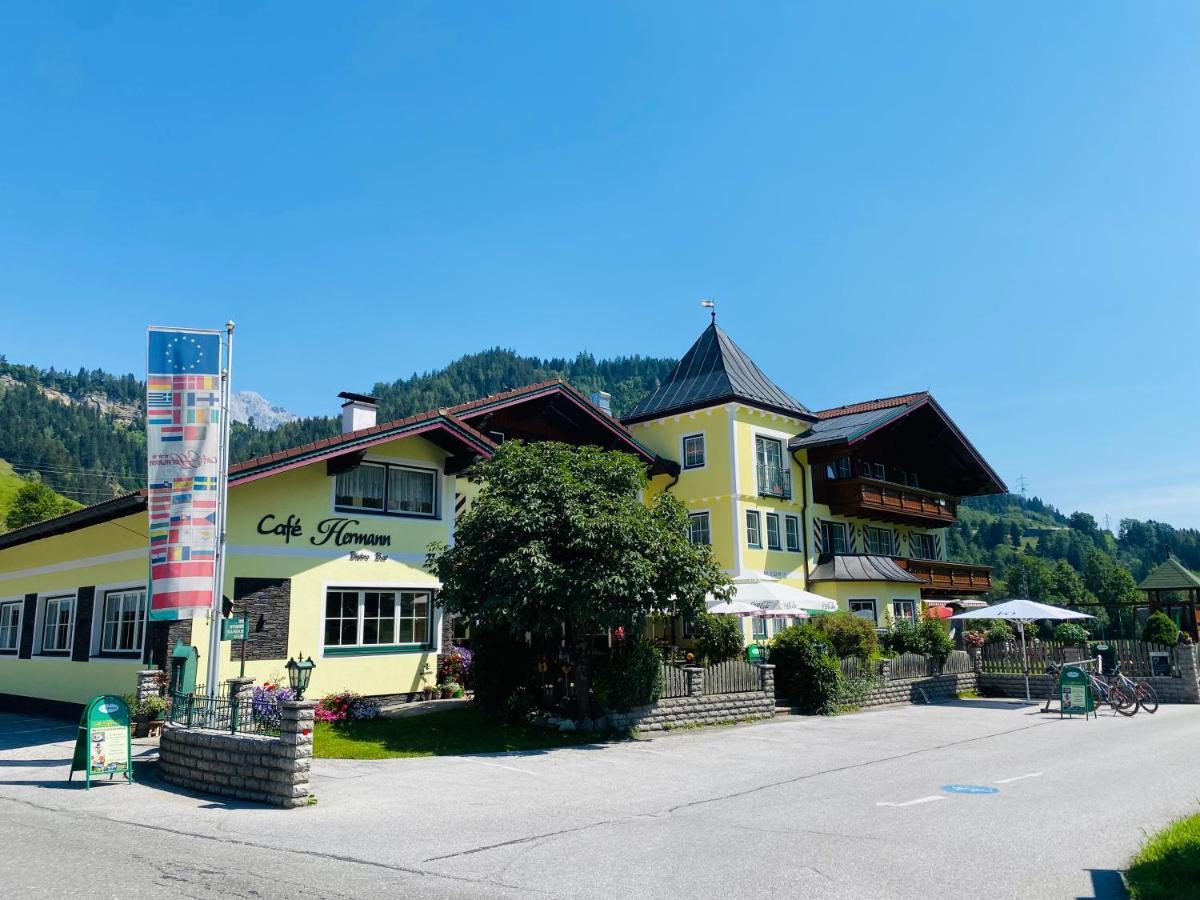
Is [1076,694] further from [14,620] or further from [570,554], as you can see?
[14,620]

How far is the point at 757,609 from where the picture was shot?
→ 23.2m

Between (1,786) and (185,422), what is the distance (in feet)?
19.2

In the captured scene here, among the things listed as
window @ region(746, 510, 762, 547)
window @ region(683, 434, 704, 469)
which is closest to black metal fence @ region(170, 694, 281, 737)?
window @ region(746, 510, 762, 547)

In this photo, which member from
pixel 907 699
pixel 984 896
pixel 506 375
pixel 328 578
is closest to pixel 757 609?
pixel 907 699

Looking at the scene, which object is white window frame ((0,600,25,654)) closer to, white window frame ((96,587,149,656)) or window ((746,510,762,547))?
white window frame ((96,587,149,656))

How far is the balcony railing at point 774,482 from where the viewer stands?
33.0m

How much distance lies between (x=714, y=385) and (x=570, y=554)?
18495 mm

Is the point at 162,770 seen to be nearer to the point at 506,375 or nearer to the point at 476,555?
the point at 476,555

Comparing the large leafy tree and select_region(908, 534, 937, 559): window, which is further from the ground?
select_region(908, 534, 937, 559): window

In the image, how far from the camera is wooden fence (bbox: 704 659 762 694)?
19.5 m

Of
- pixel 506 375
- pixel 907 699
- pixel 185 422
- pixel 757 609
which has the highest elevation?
pixel 506 375

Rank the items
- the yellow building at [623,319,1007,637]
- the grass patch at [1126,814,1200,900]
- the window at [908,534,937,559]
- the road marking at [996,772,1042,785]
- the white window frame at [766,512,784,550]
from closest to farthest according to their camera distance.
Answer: the grass patch at [1126,814,1200,900] → the road marking at [996,772,1042,785] → the yellow building at [623,319,1007,637] → the white window frame at [766,512,784,550] → the window at [908,534,937,559]

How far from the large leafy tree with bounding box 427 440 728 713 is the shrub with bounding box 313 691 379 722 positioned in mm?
2832

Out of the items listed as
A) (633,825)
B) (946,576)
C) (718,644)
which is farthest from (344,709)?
(946,576)
